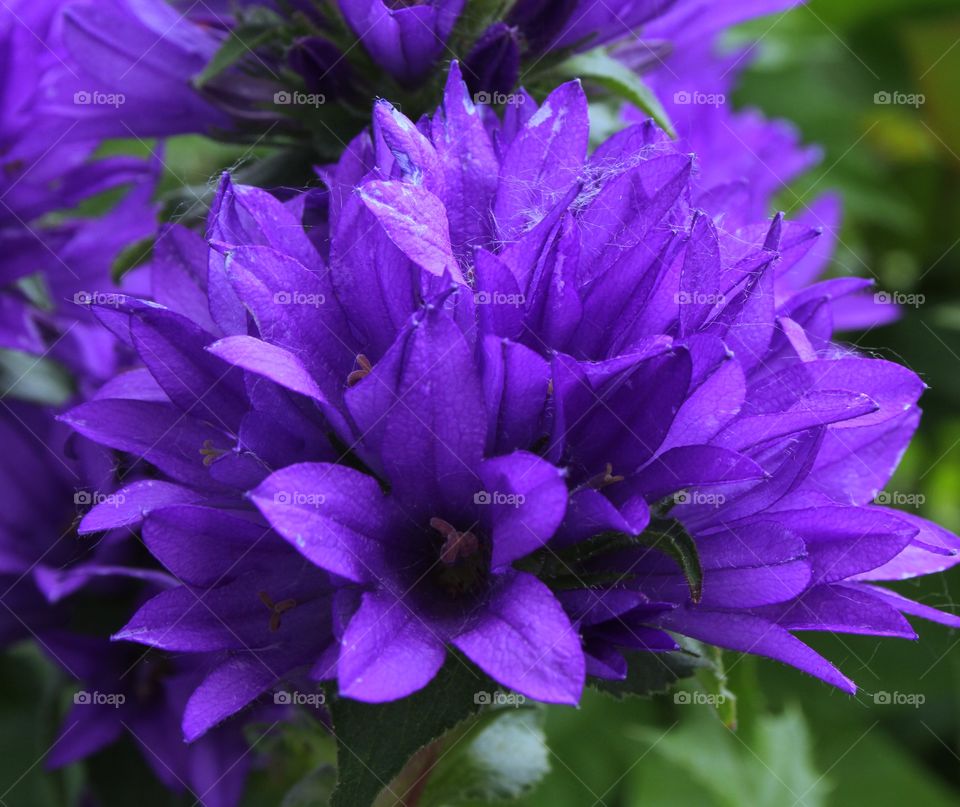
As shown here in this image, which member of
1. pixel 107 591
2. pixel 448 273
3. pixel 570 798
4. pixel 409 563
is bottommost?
pixel 570 798

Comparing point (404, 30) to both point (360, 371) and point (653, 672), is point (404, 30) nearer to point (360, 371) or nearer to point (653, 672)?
point (360, 371)

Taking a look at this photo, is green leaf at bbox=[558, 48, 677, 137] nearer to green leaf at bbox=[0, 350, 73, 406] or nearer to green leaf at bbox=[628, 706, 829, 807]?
green leaf at bbox=[0, 350, 73, 406]

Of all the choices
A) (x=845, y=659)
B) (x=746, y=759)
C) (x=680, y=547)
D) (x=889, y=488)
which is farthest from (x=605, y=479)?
(x=889, y=488)

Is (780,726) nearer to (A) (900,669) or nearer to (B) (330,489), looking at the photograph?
(A) (900,669)

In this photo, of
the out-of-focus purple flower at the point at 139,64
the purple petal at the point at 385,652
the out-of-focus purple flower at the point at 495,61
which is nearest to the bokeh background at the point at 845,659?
the out-of-focus purple flower at the point at 139,64

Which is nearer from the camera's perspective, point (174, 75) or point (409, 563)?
point (409, 563)

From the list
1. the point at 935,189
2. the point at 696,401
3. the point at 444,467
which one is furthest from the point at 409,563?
the point at 935,189
